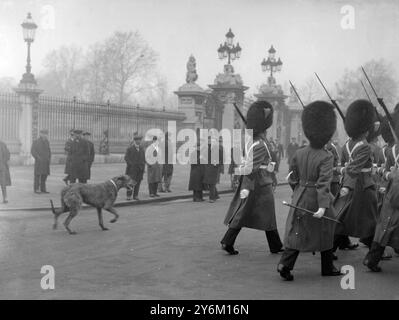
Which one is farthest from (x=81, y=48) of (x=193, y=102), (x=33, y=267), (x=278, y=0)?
(x=33, y=267)

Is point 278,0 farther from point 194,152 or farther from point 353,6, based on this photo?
point 194,152

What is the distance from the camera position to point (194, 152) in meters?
15.5

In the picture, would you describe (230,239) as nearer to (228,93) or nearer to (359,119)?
(359,119)

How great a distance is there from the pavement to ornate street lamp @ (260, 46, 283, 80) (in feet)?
26.8

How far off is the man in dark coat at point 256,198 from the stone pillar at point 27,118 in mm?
15407

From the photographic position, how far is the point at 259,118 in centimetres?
812

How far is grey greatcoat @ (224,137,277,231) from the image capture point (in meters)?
7.81

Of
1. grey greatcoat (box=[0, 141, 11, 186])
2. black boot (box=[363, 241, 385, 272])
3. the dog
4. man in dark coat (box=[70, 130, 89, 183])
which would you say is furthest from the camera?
man in dark coat (box=[70, 130, 89, 183])

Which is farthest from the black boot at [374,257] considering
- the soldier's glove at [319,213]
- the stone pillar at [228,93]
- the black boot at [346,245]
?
the stone pillar at [228,93]


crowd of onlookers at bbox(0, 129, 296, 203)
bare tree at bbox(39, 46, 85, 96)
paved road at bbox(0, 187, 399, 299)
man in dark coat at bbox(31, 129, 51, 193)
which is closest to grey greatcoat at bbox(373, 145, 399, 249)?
paved road at bbox(0, 187, 399, 299)

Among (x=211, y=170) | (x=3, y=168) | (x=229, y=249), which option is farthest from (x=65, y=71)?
(x=229, y=249)

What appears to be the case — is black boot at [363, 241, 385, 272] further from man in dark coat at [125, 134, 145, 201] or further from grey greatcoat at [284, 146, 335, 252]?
man in dark coat at [125, 134, 145, 201]

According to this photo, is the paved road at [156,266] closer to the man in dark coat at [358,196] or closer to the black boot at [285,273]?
the black boot at [285,273]
